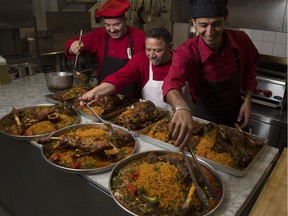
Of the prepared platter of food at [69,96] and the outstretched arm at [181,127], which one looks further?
the prepared platter of food at [69,96]

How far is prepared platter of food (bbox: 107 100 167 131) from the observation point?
1.86m

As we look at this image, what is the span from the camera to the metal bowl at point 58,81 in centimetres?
253

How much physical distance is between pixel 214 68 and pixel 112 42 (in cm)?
128

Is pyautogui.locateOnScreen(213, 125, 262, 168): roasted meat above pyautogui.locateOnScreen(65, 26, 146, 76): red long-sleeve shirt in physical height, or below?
below

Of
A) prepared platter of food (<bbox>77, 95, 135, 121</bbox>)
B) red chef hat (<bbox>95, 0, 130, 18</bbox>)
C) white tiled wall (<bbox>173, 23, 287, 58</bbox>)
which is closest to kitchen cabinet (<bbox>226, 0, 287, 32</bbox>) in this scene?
white tiled wall (<bbox>173, 23, 287, 58</bbox>)

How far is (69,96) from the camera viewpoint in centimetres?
235

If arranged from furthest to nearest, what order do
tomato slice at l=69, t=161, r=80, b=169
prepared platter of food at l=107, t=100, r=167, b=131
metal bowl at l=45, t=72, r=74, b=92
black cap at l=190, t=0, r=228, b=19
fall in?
1. metal bowl at l=45, t=72, r=74, b=92
2. prepared platter of food at l=107, t=100, r=167, b=131
3. black cap at l=190, t=0, r=228, b=19
4. tomato slice at l=69, t=161, r=80, b=169

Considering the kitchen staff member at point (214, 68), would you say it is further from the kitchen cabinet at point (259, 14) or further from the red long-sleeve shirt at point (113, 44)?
the kitchen cabinet at point (259, 14)

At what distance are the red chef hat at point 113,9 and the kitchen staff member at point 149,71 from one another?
46cm

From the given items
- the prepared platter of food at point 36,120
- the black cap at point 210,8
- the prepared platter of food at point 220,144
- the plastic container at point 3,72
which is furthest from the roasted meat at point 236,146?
the plastic container at point 3,72

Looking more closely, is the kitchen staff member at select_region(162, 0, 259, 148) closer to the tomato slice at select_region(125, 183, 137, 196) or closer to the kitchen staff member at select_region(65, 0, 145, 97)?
the tomato slice at select_region(125, 183, 137, 196)

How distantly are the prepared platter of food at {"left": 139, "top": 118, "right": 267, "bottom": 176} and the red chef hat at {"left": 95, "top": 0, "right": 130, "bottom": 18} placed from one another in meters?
1.31

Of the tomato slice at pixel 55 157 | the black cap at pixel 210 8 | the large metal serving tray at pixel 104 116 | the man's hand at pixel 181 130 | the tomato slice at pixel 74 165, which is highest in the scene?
the black cap at pixel 210 8

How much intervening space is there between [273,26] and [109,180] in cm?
343
